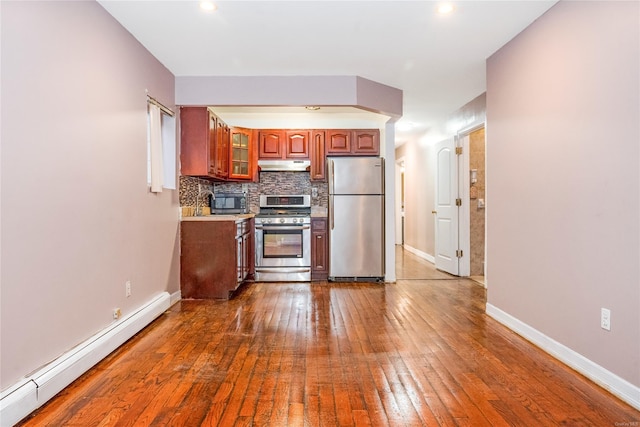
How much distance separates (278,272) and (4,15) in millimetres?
3677

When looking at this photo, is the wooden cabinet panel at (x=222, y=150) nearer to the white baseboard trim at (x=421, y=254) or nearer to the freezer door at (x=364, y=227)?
the freezer door at (x=364, y=227)

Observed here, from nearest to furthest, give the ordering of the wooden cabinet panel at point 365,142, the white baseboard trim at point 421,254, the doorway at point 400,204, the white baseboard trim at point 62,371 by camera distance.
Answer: the white baseboard trim at point 62,371 → the wooden cabinet panel at point 365,142 → the white baseboard trim at point 421,254 → the doorway at point 400,204

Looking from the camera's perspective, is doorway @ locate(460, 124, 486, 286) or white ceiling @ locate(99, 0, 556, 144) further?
doorway @ locate(460, 124, 486, 286)

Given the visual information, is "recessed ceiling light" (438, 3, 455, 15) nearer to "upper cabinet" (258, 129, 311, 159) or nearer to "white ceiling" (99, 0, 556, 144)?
"white ceiling" (99, 0, 556, 144)

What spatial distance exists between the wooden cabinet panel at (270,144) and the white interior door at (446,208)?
2.46 m

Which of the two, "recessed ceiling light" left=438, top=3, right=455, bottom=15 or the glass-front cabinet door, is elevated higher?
"recessed ceiling light" left=438, top=3, right=455, bottom=15

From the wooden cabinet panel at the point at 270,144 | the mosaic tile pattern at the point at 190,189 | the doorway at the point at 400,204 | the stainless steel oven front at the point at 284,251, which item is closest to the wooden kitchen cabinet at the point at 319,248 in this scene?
the stainless steel oven front at the point at 284,251

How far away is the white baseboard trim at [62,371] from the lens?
5.40 ft

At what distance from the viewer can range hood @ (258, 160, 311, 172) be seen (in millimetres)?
4973

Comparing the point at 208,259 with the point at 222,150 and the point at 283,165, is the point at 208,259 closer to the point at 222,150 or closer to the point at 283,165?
the point at 222,150

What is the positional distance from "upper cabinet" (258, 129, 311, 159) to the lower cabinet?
1.47 m

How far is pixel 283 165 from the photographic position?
5059 millimetres

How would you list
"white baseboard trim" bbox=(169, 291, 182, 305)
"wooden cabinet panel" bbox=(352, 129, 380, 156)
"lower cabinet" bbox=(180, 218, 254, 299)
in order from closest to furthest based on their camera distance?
"white baseboard trim" bbox=(169, 291, 182, 305) → "lower cabinet" bbox=(180, 218, 254, 299) → "wooden cabinet panel" bbox=(352, 129, 380, 156)

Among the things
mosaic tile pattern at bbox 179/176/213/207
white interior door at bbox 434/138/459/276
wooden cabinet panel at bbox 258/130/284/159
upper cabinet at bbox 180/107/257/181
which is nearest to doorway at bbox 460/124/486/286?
white interior door at bbox 434/138/459/276
